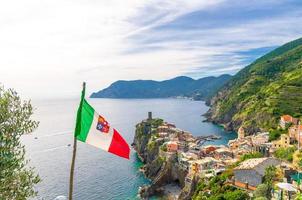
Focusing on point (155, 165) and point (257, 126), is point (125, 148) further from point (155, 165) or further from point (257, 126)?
point (257, 126)

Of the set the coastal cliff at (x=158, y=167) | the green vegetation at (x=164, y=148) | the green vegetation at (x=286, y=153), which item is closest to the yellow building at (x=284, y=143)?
the green vegetation at (x=286, y=153)

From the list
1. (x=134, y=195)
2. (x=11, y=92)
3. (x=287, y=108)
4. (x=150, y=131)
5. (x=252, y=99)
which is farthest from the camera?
(x=252, y=99)

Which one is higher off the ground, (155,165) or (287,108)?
(287,108)

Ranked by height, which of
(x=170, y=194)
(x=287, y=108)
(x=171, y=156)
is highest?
(x=287, y=108)

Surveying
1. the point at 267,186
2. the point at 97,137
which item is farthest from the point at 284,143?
the point at 97,137

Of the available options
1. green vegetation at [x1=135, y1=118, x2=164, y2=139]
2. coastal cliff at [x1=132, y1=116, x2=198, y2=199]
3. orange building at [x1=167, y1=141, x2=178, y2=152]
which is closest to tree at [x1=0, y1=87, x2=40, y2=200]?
coastal cliff at [x1=132, y1=116, x2=198, y2=199]

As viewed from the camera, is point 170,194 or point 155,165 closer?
point 170,194

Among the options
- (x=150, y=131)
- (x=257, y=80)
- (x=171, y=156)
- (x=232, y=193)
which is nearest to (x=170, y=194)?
(x=171, y=156)

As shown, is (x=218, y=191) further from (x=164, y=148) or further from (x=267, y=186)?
(x=164, y=148)
